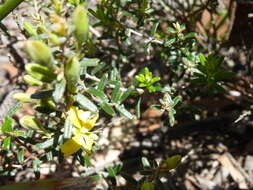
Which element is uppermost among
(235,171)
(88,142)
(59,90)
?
(59,90)

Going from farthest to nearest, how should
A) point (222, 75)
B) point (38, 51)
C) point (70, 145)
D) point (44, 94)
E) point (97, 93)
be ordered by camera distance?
point (222, 75) → point (97, 93) → point (70, 145) → point (44, 94) → point (38, 51)

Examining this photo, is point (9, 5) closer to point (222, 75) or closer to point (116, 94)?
point (116, 94)

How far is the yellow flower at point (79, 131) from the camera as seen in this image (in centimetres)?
168

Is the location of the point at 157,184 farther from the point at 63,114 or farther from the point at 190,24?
the point at 190,24

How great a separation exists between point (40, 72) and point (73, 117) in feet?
1.06

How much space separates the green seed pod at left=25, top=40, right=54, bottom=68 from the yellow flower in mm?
394

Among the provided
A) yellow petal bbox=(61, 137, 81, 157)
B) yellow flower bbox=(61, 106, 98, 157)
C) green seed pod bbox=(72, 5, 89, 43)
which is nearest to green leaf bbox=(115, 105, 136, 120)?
yellow flower bbox=(61, 106, 98, 157)

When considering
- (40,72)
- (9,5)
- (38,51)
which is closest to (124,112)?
(40,72)

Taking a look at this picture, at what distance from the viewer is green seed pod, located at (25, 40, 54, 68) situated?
1.33 meters

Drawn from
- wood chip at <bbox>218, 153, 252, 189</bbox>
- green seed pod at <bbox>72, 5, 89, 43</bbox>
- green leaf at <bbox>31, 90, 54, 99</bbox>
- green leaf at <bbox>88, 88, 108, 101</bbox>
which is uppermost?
green seed pod at <bbox>72, 5, 89, 43</bbox>

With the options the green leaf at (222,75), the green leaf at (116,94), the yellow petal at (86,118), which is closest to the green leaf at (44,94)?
the yellow petal at (86,118)

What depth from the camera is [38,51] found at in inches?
52.6

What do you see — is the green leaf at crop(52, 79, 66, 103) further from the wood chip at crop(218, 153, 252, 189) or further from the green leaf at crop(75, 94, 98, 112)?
the wood chip at crop(218, 153, 252, 189)

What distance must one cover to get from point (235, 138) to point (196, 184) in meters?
0.63
